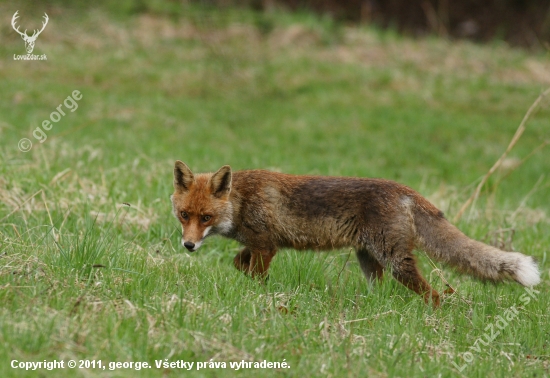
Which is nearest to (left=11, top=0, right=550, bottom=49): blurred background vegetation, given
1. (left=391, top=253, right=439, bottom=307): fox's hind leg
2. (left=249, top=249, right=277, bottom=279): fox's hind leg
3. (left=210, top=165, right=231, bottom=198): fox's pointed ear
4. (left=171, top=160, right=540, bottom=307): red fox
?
(left=171, top=160, right=540, bottom=307): red fox

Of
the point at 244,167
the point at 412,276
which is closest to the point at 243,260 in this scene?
the point at 412,276

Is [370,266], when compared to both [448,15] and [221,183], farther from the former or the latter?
[448,15]

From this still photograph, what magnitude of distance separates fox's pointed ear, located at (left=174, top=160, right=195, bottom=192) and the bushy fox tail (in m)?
2.23

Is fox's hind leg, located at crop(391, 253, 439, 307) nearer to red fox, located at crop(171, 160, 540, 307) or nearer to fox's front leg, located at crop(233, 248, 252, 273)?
red fox, located at crop(171, 160, 540, 307)

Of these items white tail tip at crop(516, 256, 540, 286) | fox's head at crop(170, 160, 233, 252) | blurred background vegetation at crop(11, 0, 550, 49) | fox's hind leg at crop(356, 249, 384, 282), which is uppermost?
blurred background vegetation at crop(11, 0, 550, 49)

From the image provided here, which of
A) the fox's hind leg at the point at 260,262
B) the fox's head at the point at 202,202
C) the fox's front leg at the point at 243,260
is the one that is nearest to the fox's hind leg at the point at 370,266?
the fox's hind leg at the point at 260,262

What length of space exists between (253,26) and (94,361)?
65.8 ft

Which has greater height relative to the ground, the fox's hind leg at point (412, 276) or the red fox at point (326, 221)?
the red fox at point (326, 221)

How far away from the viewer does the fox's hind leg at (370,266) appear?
7027mm

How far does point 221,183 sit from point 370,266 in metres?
1.78

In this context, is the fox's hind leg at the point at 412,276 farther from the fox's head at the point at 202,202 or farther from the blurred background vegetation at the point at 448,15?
the blurred background vegetation at the point at 448,15

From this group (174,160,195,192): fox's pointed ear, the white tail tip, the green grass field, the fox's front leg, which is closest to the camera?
the green grass field

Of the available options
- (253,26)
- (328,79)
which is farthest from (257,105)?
(253,26)

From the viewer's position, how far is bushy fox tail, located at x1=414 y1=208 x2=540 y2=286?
5980 millimetres
